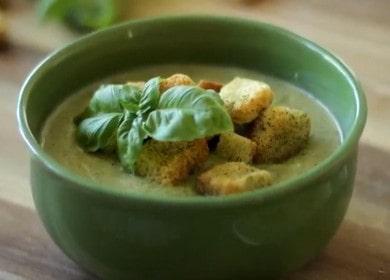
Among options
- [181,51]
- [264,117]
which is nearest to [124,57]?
[181,51]

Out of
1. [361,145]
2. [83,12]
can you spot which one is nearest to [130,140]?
[361,145]

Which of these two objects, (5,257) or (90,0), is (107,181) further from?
(90,0)

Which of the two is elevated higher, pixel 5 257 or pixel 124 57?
pixel 124 57

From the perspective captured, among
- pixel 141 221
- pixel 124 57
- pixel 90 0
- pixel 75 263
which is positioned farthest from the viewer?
pixel 90 0

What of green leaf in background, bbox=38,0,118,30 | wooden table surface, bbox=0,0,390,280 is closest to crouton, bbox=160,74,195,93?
wooden table surface, bbox=0,0,390,280

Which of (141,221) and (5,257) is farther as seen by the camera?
(5,257)

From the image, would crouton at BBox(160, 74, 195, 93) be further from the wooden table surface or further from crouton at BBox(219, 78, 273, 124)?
the wooden table surface

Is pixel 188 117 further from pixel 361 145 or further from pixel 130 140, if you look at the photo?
pixel 361 145
